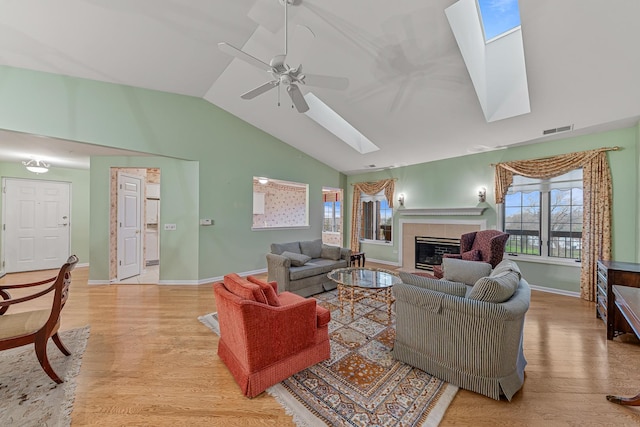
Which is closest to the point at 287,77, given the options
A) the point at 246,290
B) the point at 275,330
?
the point at 246,290

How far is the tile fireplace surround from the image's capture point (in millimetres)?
5234

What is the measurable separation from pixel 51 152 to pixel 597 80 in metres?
7.99

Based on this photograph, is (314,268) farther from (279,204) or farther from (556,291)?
(556,291)

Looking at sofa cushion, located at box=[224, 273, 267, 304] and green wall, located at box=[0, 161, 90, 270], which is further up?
green wall, located at box=[0, 161, 90, 270]

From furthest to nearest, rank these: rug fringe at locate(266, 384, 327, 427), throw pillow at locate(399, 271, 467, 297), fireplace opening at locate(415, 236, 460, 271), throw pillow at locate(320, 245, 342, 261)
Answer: fireplace opening at locate(415, 236, 460, 271), throw pillow at locate(320, 245, 342, 261), throw pillow at locate(399, 271, 467, 297), rug fringe at locate(266, 384, 327, 427)

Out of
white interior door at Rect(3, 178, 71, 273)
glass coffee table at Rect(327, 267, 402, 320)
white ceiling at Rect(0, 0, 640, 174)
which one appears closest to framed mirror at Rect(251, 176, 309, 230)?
white ceiling at Rect(0, 0, 640, 174)

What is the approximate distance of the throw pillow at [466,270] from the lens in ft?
10.0

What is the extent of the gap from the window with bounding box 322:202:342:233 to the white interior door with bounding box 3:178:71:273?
6696 mm

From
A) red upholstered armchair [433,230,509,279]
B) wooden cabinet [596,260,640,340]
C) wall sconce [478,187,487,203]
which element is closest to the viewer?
wooden cabinet [596,260,640,340]

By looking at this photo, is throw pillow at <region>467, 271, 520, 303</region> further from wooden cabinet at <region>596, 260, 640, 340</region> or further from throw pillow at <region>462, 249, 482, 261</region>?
throw pillow at <region>462, 249, 482, 261</region>

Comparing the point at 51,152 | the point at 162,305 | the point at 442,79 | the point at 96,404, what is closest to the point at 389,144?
the point at 442,79

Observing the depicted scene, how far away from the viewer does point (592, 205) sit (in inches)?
152

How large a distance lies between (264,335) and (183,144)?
4.02 meters

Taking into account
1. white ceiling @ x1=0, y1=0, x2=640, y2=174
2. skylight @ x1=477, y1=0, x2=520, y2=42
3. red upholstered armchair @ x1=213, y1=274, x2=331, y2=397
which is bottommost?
red upholstered armchair @ x1=213, y1=274, x2=331, y2=397
